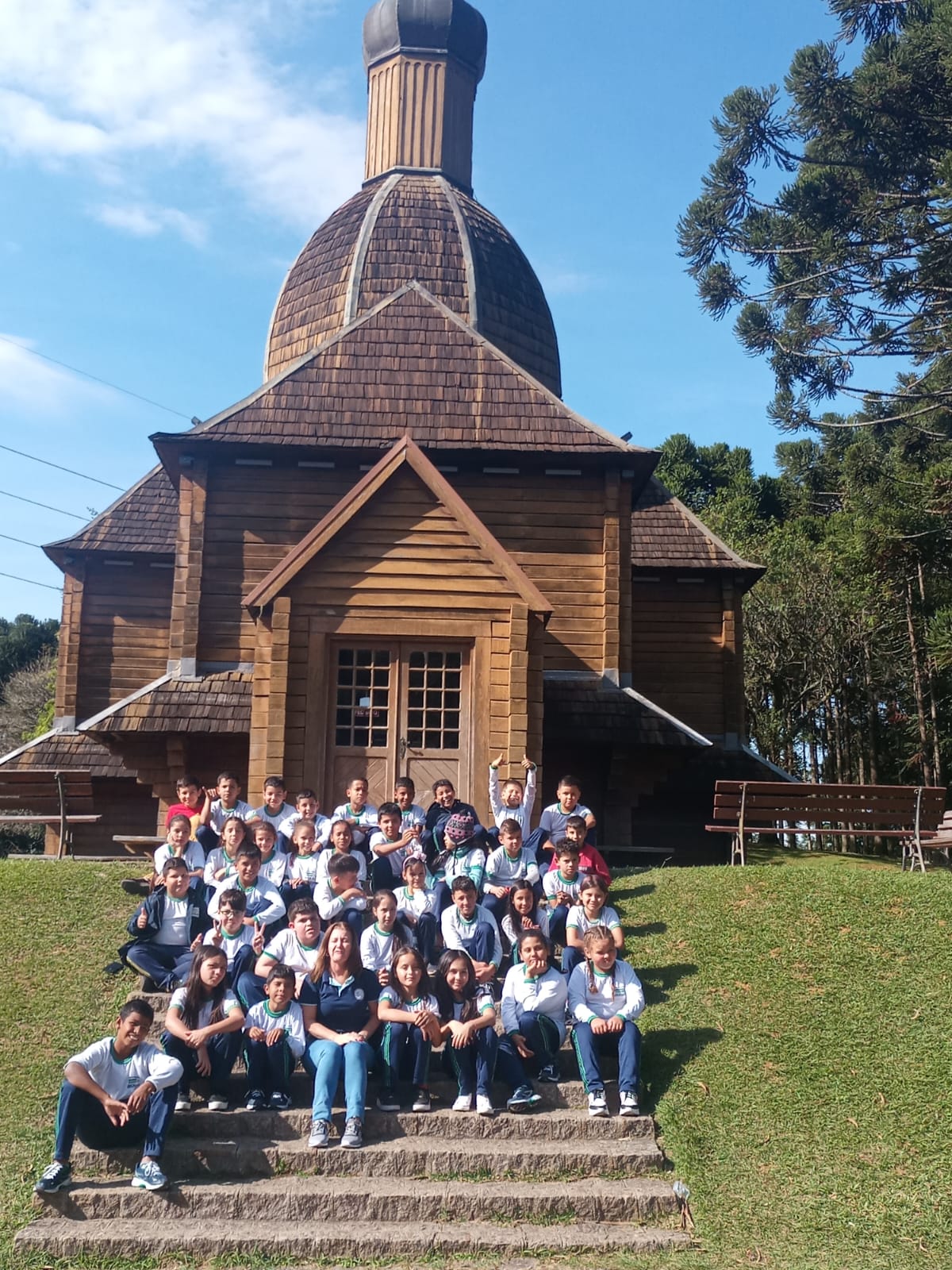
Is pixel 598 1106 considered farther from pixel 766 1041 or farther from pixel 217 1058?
pixel 217 1058

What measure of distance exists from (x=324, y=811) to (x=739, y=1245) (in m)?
8.24

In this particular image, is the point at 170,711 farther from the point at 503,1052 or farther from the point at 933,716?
the point at 933,716

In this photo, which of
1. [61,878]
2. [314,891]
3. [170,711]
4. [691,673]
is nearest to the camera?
[314,891]

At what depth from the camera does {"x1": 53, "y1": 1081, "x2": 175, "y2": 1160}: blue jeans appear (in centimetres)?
732

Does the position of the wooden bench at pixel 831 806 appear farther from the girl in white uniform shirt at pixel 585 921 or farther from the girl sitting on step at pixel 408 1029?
the girl sitting on step at pixel 408 1029

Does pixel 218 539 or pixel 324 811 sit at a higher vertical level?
pixel 218 539

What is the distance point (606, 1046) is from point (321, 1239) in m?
2.42

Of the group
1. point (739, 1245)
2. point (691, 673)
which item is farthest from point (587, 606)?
point (739, 1245)

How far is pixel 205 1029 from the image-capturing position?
312 inches

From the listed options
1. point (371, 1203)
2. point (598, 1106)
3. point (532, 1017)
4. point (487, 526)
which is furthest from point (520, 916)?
point (487, 526)

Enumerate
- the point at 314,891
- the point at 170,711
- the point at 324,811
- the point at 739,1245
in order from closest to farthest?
1. the point at 739,1245
2. the point at 314,891
3. the point at 324,811
4. the point at 170,711

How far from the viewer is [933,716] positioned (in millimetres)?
32438

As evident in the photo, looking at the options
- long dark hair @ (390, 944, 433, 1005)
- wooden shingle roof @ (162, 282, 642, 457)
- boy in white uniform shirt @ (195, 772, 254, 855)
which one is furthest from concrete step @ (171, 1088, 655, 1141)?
wooden shingle roof @ (162, 282, 642, 457)

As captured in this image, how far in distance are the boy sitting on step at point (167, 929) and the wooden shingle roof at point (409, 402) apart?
8.85m
